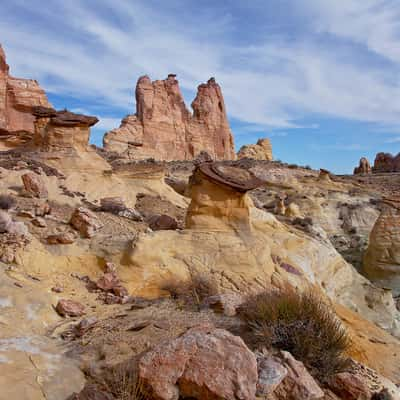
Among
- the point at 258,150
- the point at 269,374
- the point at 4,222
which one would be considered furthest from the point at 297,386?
the point at 258,150

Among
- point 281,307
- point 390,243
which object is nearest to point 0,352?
point 281,307

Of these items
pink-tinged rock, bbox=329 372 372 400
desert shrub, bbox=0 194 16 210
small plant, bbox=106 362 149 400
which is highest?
desert shrub, bbox=0 194 16 210

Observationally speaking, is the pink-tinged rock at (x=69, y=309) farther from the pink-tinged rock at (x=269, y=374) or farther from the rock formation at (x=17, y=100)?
the rock formation at (x=17, y=100)

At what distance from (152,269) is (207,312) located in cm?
188

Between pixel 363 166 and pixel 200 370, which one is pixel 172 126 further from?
pixel 200 370

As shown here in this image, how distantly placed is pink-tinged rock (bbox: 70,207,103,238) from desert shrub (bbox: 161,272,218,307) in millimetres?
2155

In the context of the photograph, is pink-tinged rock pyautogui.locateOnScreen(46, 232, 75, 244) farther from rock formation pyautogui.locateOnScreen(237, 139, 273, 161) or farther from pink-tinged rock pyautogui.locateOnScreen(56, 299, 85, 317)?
rock formation pyautogui.locateOnScreen(237, 139, 273, 161)

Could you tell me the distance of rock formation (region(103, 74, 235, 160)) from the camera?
52.3 meters

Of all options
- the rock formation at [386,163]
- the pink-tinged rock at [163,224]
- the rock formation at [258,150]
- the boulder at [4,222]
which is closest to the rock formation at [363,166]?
the rock formation at [386,163]

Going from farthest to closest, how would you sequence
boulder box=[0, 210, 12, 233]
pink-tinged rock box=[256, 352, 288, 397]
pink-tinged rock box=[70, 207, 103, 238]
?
1. pink-tinged rock box=[70, 207, 103, 238]
2. boulder box=[0, 210, 12, 233]
3. pink-tinged rock box=[256, 352, 288, 397]

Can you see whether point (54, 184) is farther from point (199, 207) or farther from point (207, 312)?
point (207, 312)

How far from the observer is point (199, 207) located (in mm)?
8156

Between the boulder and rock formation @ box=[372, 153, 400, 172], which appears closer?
the boulder

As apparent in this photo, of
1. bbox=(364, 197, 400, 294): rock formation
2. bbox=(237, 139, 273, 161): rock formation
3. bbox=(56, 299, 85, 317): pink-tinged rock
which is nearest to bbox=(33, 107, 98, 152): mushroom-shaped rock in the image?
bbox=(56, 299, 85, 317): pink-tinged rock
